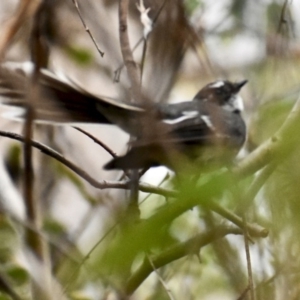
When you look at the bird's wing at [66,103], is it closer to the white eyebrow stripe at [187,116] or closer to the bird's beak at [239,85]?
the white eyebrow stripe at [187,116]

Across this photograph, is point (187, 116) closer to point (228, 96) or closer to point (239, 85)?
point (239, 85)

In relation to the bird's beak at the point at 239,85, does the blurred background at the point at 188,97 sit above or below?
below

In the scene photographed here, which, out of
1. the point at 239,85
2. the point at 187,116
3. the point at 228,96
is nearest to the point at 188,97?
the point at 228,96

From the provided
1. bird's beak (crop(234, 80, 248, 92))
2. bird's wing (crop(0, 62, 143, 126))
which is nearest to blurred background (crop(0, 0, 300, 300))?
bird's wing (crop(0, 62, 143, 126))

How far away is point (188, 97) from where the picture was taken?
2.81 meters

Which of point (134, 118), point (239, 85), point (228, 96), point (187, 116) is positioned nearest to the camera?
point (134, 118)

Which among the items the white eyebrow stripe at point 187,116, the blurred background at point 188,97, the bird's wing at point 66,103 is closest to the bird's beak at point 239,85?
the blurred background at point 188,97

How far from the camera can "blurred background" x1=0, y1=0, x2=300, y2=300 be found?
951mm

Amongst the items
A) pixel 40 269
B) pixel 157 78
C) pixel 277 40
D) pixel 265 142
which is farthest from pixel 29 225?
pixel 277 40

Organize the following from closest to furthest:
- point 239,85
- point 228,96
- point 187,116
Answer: point 187,116, point 239,85, point 228,96

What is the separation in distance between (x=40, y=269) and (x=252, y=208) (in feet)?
1.42

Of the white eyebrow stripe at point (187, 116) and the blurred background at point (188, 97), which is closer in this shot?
the blurred background at point (188, 97)

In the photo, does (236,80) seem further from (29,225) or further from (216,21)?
(29,225)

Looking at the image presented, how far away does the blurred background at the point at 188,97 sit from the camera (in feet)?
3.12
